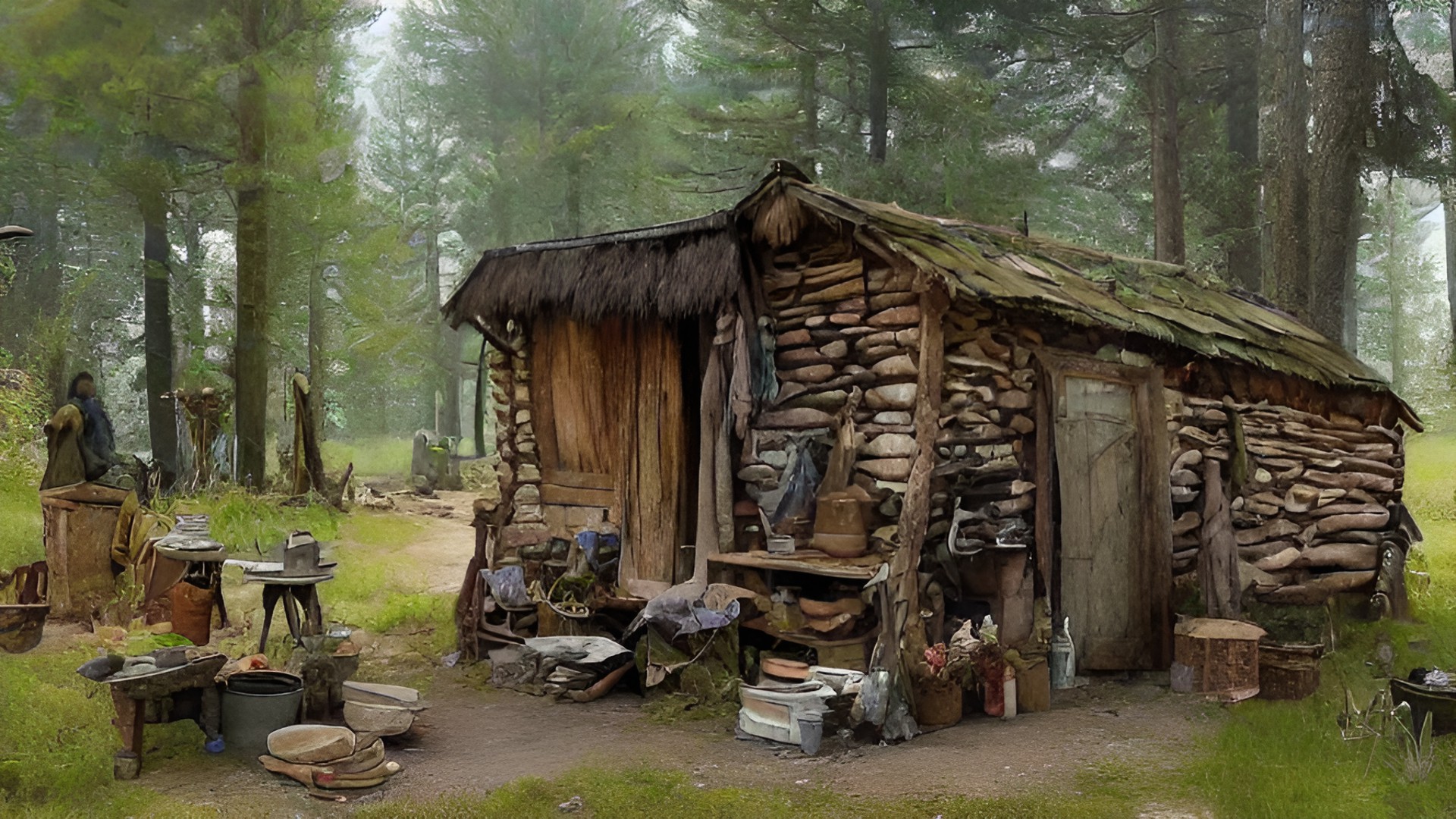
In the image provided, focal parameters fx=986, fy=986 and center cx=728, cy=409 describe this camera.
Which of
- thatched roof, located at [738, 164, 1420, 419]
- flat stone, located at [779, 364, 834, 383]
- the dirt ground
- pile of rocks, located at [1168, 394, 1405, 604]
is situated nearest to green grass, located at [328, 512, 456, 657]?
the dirt ground

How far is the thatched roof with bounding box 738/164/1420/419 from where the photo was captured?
6.41 meters

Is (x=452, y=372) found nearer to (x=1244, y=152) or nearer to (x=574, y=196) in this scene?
(x=574, y=196)

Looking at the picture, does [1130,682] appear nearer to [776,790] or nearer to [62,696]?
[776,790]

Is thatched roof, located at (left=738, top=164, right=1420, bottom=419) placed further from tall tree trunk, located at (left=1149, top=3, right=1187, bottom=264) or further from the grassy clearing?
tall tree trunk, located at (left=1149, top=3, right=1187, bottom=264)

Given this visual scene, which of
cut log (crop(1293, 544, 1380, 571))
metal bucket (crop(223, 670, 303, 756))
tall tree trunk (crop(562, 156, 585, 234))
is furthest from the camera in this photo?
tall tree trunk (crop(562, 156, 585, 234))

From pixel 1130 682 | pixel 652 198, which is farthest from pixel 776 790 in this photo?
pixel 652 198

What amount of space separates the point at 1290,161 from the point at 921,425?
7.28 metres

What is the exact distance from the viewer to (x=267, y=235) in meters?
12.7

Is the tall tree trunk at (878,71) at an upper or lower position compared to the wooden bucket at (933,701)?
upper

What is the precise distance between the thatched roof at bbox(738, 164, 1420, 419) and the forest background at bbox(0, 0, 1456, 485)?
176 centimetres

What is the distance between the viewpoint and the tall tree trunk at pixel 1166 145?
13.2m

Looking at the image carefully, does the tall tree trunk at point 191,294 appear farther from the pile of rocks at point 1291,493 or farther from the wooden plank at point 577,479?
the pile of rocks at point 1291,493

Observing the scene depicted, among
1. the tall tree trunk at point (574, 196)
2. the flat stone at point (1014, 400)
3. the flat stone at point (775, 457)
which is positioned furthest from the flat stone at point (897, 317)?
the tall tree trunk at point (574, 196)

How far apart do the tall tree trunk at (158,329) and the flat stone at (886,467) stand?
25.3ft
